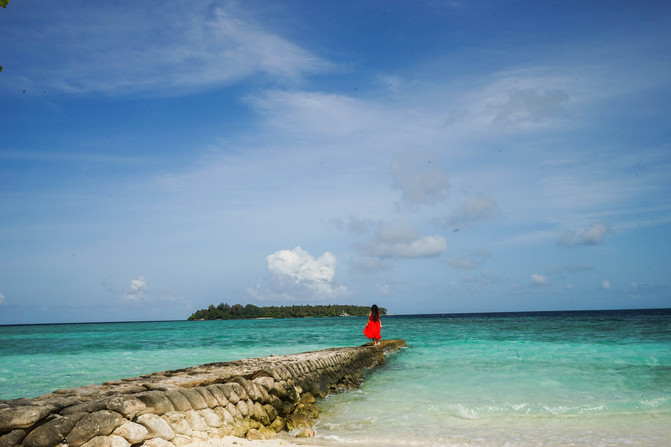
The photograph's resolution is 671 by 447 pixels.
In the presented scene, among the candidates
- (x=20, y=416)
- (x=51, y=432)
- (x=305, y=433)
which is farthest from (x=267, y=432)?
(x=20, y=416)

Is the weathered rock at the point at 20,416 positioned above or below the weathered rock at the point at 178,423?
above

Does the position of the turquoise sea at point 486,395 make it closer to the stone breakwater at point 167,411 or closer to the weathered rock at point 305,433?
the weathered rock at point 305,433

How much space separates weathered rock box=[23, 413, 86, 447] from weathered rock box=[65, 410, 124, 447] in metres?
0.05

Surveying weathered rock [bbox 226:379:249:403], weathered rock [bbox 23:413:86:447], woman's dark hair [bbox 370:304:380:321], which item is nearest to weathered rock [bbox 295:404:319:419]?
weathered rock [bbox 226:379:249:403]

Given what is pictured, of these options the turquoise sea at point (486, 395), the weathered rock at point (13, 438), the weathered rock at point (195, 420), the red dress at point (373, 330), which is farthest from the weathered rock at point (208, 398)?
the red dress at point (373, 330)

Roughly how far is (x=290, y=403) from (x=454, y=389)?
4.20m

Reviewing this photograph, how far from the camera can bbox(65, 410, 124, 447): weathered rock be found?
4.15m

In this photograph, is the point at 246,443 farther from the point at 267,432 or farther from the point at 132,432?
the point at 132,432

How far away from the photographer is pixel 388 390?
10.5 metres

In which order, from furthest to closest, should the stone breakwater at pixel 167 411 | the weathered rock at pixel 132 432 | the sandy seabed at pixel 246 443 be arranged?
the sandy seabed at pixel 246 443
the weathered rock at pixel 132 432
the stone breakwater at pixel 167 411

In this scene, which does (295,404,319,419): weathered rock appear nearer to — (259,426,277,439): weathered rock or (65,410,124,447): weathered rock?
(259,426,277,439): weathered rock

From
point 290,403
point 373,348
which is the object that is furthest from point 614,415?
point 373,348

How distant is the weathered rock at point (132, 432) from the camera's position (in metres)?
4.44

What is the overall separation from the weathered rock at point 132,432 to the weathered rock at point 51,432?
0.40 m
